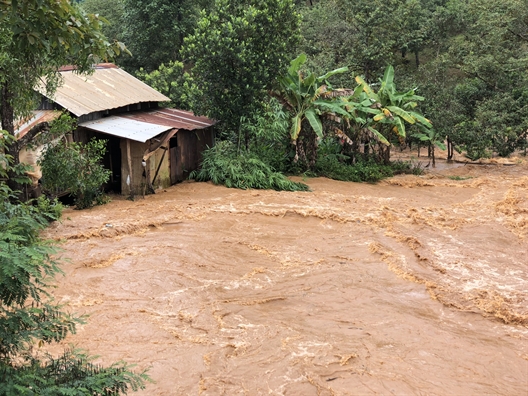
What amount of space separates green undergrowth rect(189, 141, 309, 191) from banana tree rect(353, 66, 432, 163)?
142 inches

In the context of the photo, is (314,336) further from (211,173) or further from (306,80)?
(306,80)

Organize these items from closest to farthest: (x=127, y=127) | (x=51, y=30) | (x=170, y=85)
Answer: (x=51, y=30) < (x=127, y=127) < (x=170, y=85)

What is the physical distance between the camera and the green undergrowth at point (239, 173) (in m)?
15.0

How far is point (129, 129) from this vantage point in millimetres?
13383

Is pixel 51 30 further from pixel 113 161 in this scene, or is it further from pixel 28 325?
pixel 113 161

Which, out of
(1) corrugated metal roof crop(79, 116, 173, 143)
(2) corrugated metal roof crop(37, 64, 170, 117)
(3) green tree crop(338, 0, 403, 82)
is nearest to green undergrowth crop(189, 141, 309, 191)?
(1) corrugated metal roof crop(79, 116, 173, 143)

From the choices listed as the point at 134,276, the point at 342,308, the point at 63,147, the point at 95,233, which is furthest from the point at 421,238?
the point at 63,147

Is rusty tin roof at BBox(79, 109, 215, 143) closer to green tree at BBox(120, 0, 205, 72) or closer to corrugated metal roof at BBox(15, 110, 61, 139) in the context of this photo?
corrugated metal roof at BBox(15, 110, 61, 139)

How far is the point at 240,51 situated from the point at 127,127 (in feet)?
12.2

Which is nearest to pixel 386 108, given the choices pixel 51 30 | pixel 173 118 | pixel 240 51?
pixel 240 51

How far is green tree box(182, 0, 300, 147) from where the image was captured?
47.4 ft

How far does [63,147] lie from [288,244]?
4.83 m

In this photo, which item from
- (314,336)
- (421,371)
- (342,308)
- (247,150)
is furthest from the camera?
(247,150)

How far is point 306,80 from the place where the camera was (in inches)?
622
